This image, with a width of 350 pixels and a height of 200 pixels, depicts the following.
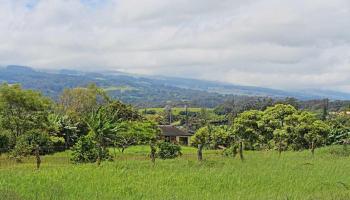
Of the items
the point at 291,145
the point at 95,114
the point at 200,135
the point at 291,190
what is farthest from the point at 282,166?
the point at 200,135

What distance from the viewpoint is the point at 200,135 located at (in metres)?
57.9

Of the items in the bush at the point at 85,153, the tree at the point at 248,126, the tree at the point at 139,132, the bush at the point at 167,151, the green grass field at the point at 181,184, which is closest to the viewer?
the green grass field at the point at 181,184

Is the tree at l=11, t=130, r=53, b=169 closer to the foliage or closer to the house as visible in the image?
the foliage

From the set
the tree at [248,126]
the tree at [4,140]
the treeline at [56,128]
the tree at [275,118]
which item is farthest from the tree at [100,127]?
the tree at [275,118]

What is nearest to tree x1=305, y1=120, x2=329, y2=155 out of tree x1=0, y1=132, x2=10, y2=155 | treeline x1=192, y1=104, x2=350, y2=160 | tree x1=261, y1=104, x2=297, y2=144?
treeline x1=192, y1=104, x2=350, y2=160

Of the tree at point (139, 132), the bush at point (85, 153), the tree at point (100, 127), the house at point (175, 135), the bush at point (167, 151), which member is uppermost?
the tree at point (100, 127)

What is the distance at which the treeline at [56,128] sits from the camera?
29062 mm

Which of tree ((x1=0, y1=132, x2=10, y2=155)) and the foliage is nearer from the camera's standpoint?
the foliage

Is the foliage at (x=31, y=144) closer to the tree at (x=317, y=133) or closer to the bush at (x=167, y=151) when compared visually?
the bush at (x=167, y=151)

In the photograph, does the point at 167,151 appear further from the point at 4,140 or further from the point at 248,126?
the point at 4,140

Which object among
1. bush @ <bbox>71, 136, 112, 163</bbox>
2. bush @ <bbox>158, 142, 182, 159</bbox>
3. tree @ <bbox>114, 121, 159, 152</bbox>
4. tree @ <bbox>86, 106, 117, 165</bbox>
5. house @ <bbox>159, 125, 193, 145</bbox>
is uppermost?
tree @ <bbox>86, 106, 117, 165</bbox>

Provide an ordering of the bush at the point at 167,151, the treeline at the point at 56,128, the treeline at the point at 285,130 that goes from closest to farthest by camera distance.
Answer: the treeline at the point at 56,128
the bush at the point at 167,151
the treeline at the point at 285,130

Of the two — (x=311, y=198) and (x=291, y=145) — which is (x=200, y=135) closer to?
(x=291, y=145)

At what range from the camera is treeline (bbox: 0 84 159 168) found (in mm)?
29062
